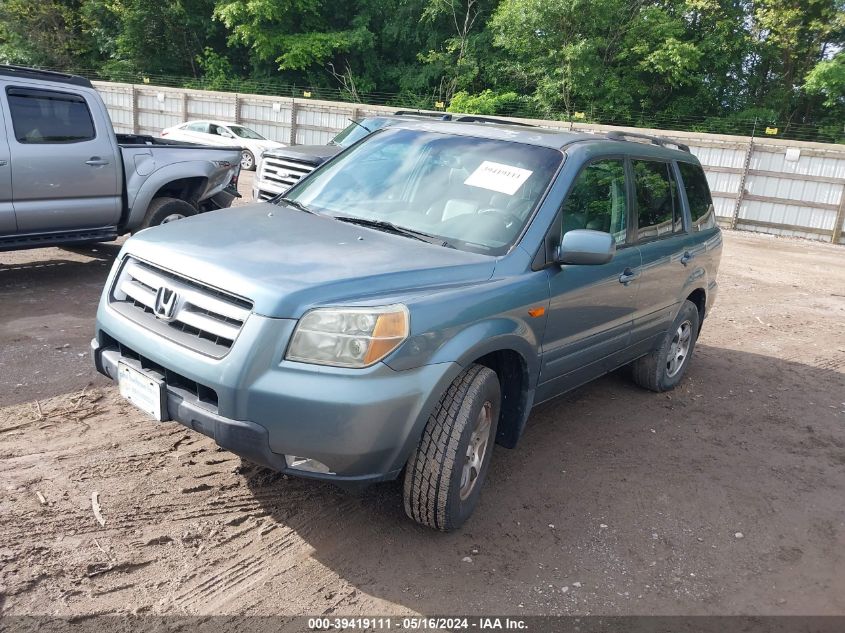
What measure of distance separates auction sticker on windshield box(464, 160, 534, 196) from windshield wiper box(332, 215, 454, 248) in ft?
1.54

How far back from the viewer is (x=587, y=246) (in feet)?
11.9

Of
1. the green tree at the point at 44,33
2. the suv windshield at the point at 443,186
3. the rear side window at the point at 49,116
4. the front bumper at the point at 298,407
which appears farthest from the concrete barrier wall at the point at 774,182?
the green tree at the point at 44,33

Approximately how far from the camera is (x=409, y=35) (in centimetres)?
3281

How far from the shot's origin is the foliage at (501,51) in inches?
1062

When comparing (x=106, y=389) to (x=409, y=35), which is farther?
(x=409, y=35)

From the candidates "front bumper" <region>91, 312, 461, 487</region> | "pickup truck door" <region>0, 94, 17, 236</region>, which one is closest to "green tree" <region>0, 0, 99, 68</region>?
"pickup truck door" <region>0, 94, 17, 236</region>

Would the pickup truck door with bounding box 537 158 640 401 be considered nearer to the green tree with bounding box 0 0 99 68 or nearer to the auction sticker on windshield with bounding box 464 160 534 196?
the auction sticker on windshield with bounding box 464 160 534 196

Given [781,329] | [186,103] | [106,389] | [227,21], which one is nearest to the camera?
[106,389]

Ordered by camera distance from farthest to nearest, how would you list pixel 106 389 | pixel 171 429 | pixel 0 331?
pixel 0 331 → pixel 106 389 → pixel 171 429

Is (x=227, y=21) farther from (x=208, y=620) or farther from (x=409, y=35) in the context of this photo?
(x=208, y=620)

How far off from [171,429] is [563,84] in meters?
26.0

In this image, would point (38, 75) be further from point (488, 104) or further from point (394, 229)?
point (488, 104)

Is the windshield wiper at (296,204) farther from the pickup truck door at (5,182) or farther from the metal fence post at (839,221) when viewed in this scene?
the metal fence post at (839,221)

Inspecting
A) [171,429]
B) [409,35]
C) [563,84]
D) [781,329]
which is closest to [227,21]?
[409,35]
